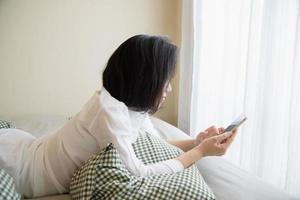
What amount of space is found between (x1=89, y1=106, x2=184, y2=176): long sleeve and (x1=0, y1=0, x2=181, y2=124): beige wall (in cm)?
129

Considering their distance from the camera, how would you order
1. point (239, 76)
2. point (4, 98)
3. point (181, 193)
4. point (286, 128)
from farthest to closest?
point (4, 98)
point (239, 76)
point (286, 128)
point (181, 193)

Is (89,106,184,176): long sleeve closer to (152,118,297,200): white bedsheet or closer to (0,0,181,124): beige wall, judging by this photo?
(152,118,297,200): white bedsheet

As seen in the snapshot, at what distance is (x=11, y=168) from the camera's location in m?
1.00

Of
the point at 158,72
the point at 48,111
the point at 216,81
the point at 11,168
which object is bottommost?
the point at 48,111

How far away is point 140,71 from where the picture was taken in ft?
3.40

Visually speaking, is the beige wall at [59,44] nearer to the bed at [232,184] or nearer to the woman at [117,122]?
the woman at [117,122]

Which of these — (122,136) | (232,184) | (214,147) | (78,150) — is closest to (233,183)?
(232,184)

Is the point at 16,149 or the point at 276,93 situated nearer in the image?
the point at 16,149

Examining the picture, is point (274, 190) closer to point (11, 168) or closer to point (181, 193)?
point (181, 193)

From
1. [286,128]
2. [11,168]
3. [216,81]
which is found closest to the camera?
[11,168]

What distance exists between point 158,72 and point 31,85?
1.35 meters

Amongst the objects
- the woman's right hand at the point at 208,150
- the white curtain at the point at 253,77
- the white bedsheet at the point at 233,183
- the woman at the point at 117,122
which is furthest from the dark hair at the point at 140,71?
the white curtain at the point at 253,77

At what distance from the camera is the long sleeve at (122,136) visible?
93cm

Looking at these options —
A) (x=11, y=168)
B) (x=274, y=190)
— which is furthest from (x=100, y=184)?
(x=274, y=190)
